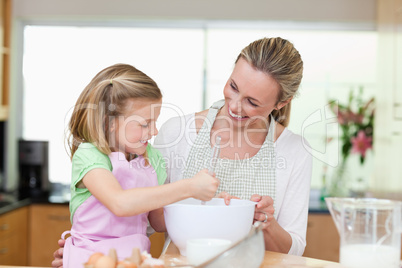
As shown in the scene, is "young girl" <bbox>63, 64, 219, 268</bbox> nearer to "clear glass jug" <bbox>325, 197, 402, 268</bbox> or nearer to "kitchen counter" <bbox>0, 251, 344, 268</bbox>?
"kitchen counter" <bbox>0, 251, 344, 268</bbox>

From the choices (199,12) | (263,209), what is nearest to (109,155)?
(263,209)

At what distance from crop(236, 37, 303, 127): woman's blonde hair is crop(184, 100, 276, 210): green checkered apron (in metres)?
0.22

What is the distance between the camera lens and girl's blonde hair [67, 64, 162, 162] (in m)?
1.42

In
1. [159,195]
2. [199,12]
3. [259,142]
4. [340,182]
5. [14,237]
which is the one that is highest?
[199,12]

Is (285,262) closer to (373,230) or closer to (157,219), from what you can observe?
(373,230)

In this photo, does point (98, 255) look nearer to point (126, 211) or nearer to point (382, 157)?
point (126, 211)

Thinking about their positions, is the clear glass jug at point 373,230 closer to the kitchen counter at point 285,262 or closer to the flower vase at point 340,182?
the kitchen counter at point 285,262

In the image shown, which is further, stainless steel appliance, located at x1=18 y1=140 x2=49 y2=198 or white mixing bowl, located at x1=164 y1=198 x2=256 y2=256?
stainless steel appliance, located at x1=18 y1=140 x2=49 y2=198

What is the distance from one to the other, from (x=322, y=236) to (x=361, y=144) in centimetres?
72

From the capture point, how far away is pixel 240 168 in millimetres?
1748

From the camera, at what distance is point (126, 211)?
3.93ft

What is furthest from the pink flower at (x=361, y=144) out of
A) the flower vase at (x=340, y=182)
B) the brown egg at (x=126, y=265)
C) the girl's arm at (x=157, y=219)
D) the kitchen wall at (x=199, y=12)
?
the brown egg at (x=126, y=265)

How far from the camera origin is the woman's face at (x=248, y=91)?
5.11 ft

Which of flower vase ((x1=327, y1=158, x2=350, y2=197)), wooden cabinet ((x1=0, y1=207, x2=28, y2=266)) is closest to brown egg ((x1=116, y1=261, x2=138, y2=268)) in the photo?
wooden cabinet ((x1=0, y1=207, x2=28, y2=266))
